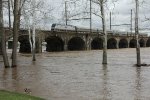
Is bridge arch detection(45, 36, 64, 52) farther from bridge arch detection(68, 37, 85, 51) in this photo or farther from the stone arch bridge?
bridge arch detection(68, 37, 85, 51)

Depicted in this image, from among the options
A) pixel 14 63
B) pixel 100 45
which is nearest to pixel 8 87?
pixel 14 63

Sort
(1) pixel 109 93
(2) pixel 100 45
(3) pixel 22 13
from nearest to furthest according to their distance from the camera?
1. (1) pixel 109 93
2. (3) pixel 22 13
3. (2) pixel 100 45

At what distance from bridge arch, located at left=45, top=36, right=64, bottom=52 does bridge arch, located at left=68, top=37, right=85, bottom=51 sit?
3.43 metres

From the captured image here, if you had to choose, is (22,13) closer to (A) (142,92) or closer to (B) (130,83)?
(B) (130,83)

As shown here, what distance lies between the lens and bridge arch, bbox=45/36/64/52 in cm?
9564

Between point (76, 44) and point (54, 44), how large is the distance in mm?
6995

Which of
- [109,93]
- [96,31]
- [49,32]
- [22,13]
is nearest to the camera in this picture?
[109,93]

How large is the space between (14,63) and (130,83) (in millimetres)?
15990

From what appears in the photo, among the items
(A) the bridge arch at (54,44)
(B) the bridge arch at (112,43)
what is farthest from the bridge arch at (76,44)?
(B) the bridge arch at (112,43)

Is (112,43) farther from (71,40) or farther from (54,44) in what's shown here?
(54,44)

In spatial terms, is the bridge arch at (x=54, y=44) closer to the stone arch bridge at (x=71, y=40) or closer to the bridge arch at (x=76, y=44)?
the stone arch bridge at (x=71, y=40)

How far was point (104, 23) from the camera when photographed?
3569cm

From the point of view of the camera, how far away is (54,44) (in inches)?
4023

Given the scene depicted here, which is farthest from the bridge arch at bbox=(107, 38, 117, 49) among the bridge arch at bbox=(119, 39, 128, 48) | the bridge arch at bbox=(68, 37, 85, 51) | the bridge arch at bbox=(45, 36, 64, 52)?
the bridge arch at bbox=(45, 36, 64, 52)
